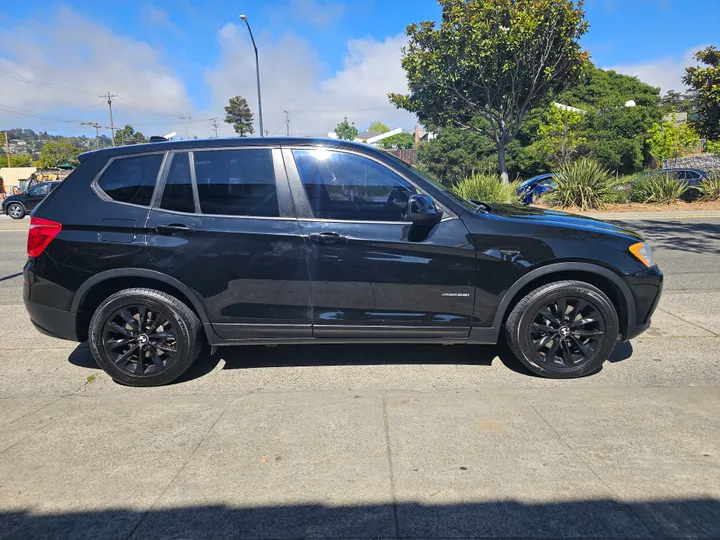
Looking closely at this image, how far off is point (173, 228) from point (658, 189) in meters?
18.7

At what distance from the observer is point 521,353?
3.81 m

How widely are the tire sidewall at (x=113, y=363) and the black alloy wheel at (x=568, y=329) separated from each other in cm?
269

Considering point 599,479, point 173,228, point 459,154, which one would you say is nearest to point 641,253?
point 599,479

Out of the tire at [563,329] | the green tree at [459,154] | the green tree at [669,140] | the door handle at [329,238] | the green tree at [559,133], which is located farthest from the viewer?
the green tree at [459,154]

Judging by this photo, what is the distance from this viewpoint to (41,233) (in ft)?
12.3

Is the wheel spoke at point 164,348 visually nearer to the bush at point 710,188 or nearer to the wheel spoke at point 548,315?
the wheel spoke at point 548,315

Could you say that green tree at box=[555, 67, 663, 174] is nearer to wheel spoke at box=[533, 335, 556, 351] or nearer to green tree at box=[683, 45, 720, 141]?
green tree at box=[683, 45, 720, 141]

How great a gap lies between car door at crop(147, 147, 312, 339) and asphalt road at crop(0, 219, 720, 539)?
60cm

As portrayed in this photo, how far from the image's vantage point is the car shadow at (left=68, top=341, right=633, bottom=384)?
14.0ft

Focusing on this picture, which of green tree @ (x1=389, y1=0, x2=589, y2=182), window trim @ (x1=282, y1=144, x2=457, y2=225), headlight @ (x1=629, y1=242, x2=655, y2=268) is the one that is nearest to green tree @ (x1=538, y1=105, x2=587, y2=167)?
green tree @ (x1=389, y1=0, x2=589, y2=182)

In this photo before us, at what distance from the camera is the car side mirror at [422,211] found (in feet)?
11.6

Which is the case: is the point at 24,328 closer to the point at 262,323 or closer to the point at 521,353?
the point at 262,323

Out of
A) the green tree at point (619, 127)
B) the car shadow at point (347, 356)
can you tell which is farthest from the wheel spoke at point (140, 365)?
the green tree at point (619, 127)

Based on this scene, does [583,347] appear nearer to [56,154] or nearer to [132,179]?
[132,179]
